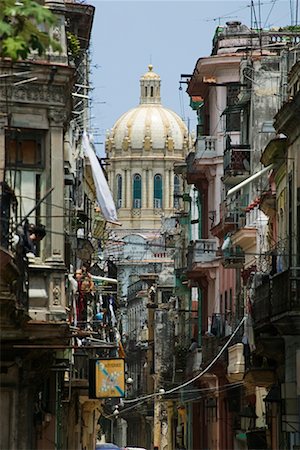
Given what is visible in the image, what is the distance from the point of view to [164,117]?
196875 mm

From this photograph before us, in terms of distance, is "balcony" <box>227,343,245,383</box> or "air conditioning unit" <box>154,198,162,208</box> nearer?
"balcony" <box>227,343,245,383</box>

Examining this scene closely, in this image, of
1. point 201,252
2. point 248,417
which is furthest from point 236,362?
point 201,252

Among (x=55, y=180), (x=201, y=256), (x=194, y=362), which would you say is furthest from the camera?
(x=194, y=362)

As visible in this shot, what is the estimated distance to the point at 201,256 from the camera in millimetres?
66625

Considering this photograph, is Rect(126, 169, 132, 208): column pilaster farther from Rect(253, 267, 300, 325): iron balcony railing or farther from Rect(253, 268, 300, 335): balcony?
Rect(253, 268, 300, 335): balcony

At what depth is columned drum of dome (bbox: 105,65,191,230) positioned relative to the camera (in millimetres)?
191125

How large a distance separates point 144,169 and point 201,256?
126326mm

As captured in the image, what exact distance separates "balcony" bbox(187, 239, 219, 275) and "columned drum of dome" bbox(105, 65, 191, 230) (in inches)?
4818

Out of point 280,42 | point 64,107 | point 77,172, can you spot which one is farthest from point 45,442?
point 280,42

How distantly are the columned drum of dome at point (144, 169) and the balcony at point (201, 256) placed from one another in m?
122

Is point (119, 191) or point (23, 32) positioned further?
point (119, 191)

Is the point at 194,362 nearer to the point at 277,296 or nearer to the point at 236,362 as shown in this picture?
the point at 236,362

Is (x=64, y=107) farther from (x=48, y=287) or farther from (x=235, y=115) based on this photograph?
(x=235, y=115)

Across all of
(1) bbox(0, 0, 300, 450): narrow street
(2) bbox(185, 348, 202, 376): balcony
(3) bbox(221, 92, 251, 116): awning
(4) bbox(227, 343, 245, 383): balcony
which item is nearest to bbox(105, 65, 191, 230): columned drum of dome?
(1) bbox(0, 0, 300, 450): narrow street
